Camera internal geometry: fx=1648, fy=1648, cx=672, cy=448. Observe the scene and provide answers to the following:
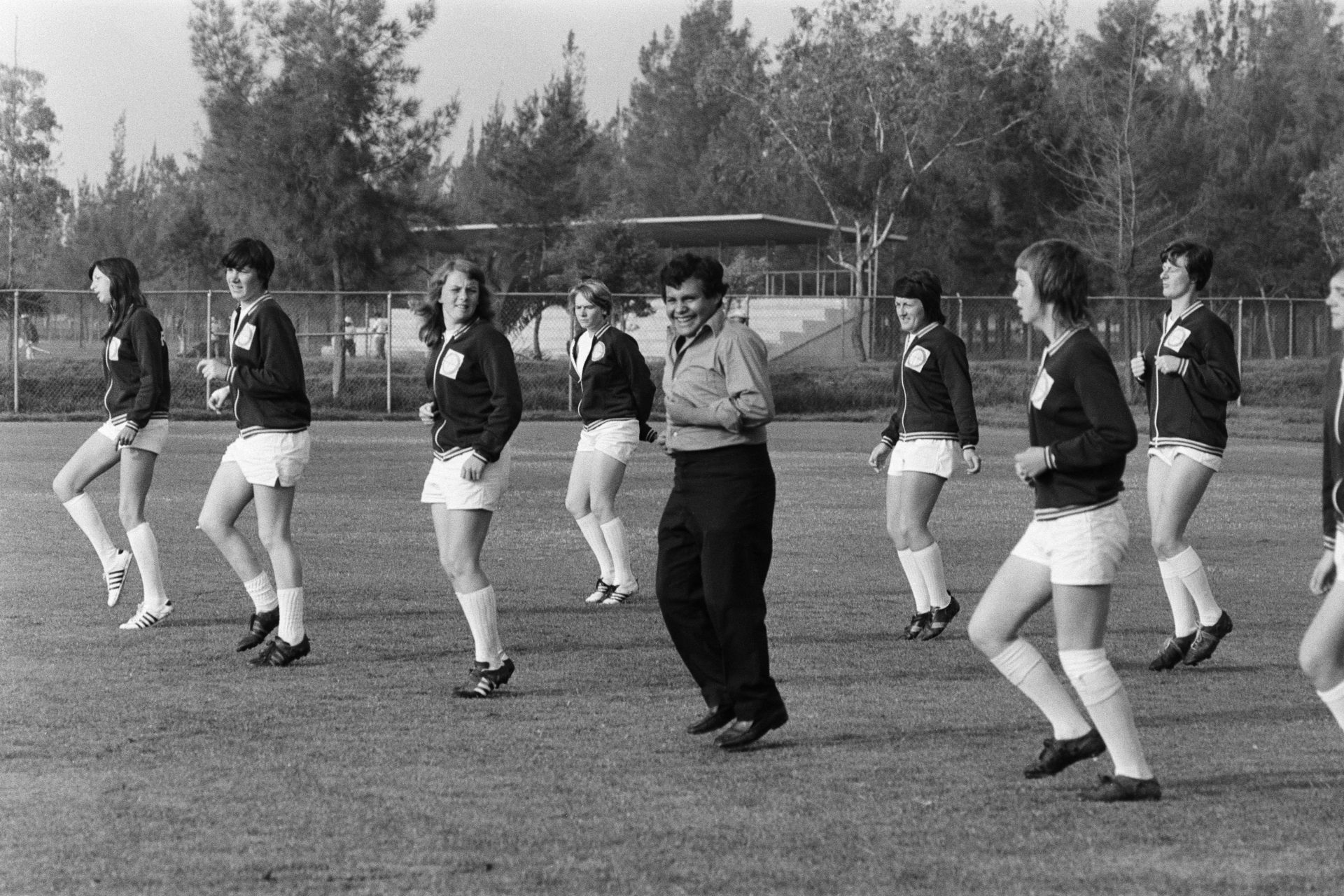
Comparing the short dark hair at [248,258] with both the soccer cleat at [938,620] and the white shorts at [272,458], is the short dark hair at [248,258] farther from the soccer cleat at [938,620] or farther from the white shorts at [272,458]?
the soccer cleat at [938,620]

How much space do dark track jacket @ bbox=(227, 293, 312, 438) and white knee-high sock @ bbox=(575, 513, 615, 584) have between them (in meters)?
2.91

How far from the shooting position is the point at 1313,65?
6253cm

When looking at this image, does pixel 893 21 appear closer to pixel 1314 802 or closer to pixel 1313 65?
pixel 1313 65

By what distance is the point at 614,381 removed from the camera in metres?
10.4

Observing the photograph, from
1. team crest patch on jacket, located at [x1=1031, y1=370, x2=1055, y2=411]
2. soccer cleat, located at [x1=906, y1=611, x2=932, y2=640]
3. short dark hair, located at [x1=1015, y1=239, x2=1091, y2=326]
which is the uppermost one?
short dark hair, located at [x1=1015, y1=239, x2=1091, y2=326]

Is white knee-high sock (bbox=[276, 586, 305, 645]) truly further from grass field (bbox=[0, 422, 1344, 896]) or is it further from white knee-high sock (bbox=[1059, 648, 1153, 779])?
white knee-high sock (bbox=[1059, 648, 1153, 779])

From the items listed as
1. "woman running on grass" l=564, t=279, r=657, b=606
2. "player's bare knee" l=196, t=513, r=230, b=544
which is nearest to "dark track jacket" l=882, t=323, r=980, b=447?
"woman running on grass" l=564, t=279, r=657, b=606

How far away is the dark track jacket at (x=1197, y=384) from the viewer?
798 cm

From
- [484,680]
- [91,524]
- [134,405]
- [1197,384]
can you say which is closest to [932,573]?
[1197,384]

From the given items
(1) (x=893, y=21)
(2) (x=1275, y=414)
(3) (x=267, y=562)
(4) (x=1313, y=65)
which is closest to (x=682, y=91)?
(4) (x=1313, y=65)

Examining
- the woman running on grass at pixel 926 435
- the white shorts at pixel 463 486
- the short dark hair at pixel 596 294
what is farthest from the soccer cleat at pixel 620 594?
the white shorts at pixel 463 486

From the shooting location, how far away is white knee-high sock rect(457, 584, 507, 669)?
7355 millimetres

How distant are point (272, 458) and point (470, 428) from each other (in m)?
1.22

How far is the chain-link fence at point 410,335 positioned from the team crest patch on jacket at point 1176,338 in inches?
829
